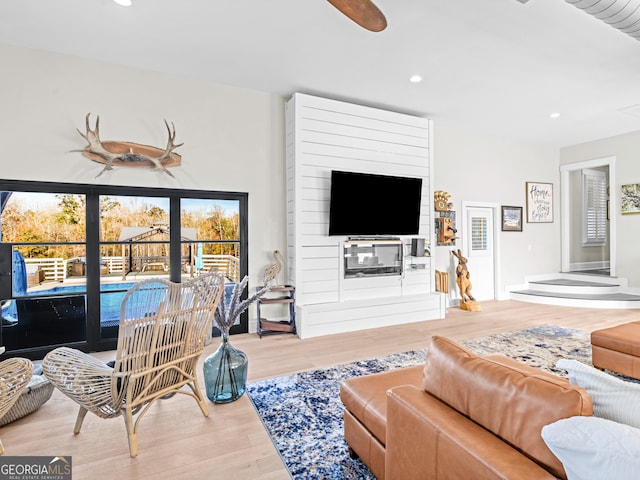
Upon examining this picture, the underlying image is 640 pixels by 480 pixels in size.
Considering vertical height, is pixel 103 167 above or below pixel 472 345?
above

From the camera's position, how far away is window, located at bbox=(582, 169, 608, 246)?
787 cm

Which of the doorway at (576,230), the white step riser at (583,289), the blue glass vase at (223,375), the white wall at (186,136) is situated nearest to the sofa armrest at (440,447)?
the blue glass vase at (223,375)

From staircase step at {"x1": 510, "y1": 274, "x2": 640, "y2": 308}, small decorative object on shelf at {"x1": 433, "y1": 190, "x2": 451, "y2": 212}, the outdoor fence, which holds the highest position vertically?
small decorative object on shelf at {"x1": 433, "y1": 190, "x2": 451, "y2": 212}

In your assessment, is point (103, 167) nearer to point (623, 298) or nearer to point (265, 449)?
point (265, 449)

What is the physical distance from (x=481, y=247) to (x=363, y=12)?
5.67m

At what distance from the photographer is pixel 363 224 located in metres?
4.77

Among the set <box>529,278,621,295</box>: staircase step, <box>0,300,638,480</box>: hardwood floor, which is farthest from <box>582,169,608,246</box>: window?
<box>0,300,638,480</box>: hardwood floor

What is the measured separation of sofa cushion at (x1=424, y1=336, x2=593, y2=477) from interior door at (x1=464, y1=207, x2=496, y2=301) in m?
5.51

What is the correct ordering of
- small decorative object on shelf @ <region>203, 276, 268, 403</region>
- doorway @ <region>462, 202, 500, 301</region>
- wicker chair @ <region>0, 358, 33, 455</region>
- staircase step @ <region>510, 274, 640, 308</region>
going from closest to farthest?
wicker chair @ <region>0, 358, 33, 455</region>
small decorative object on shelf @ <region>203, 276, 268, 403</region>
staircase step @ <region>510, 274, 640, 308</region>
doorway @ <region>462, 202, 500, 301</region>

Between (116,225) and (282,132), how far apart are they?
2470mm

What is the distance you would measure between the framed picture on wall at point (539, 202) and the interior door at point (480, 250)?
113 centimetres

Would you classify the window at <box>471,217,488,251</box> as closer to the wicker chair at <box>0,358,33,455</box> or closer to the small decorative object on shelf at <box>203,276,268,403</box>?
the small decorative object on shelf at <box>203,276,268,403</box>

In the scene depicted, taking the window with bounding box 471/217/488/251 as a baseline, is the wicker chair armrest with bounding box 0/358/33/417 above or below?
below

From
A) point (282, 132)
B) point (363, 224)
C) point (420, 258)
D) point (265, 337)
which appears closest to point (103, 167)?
point (282, 132)
